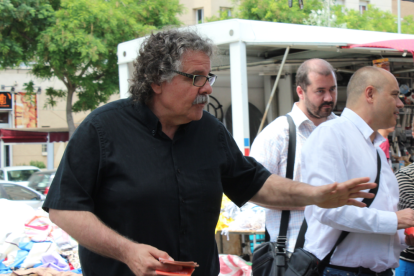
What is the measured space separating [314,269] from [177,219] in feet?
2.97

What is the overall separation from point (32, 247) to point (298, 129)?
13.6 feet

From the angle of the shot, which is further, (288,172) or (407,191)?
(407,191)

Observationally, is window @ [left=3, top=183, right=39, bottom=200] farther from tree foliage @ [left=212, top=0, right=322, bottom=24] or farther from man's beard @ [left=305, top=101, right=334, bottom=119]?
tree foliage @ [left=212, top=0, right=322, bottom=24]

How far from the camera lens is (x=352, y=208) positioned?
7.32ft

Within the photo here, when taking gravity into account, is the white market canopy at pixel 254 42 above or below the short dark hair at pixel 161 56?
above

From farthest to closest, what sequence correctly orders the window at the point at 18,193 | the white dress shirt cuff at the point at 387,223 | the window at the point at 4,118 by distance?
1. the window at the point at 4,118
2. the window at the point at 18,193
3. the white dress shirt cuff at the point at 387,223

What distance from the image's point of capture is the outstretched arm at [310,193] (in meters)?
1.92

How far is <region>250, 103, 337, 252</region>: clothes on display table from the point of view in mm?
2820

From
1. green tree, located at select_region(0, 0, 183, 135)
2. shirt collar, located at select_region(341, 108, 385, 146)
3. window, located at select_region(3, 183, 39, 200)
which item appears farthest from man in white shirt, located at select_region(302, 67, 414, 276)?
green tree, located at select_region(0, 0, 183, 135)

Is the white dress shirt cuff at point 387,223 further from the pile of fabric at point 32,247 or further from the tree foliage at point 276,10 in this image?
the tree foliage at point 276,10

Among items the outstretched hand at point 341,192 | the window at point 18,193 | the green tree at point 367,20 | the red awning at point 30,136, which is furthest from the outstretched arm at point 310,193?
the green tree at point 367,20

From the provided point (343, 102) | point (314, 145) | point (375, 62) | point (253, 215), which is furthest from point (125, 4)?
point (314, 145)

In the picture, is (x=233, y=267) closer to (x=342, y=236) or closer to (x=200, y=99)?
(x=342, y=236)

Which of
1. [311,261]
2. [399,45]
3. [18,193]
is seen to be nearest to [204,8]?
[18,193]
